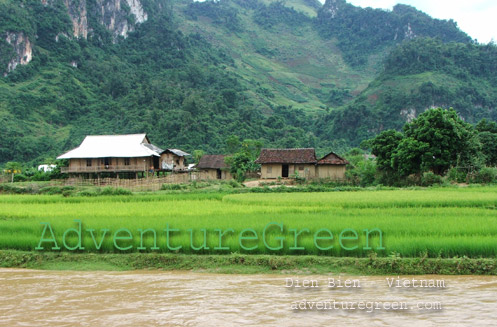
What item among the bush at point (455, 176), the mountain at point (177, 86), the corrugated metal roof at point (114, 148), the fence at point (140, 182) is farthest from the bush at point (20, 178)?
the bush at point (455, 176)

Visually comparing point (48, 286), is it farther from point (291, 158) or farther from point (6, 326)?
point (291, 158)

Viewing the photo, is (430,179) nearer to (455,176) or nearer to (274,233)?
(455,176)

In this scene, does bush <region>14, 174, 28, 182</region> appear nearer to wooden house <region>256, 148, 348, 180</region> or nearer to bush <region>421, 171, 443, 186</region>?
wooden house <region>256, 148, 348, 180</region>

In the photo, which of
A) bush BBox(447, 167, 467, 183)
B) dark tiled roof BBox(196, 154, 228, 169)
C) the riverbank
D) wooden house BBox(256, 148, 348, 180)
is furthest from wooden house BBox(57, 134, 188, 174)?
the riverbank

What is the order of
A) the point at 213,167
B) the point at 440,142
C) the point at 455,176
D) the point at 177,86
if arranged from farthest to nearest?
the point at 177,86 < the point at 213,167 < the point at 440,142 < the point at 455,176

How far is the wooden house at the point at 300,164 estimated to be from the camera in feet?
111

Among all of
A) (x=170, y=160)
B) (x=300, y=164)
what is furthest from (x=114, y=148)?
(x=300, y=164)

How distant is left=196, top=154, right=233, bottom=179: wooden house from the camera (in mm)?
40875

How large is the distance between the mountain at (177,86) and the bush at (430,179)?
37.8 m

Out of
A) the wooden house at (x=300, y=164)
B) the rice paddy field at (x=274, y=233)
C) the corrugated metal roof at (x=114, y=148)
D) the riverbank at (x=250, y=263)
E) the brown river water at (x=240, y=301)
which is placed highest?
the corrugated metal roof at (x=114, y=148)

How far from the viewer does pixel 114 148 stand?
125ft

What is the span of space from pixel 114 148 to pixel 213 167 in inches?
325

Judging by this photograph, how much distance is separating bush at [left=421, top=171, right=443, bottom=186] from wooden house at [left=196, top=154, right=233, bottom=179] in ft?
61.7

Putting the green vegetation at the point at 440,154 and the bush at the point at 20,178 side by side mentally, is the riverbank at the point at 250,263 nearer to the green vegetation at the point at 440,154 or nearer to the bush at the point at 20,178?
the green vegetation at the point at 440,154
